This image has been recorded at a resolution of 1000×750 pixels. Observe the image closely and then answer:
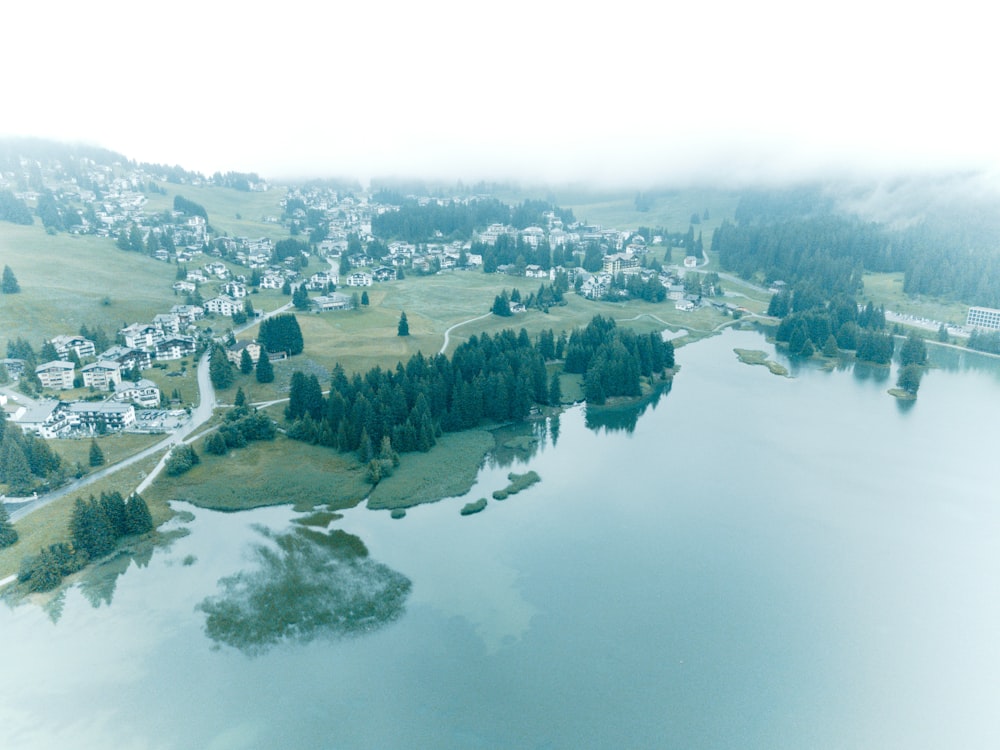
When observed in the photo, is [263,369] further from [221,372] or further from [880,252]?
[880,252]

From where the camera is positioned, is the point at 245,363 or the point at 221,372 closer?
the point at 221,372

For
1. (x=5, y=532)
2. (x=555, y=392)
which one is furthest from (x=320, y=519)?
(x=555, y=392)

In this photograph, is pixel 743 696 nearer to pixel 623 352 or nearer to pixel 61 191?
pixel 623 352

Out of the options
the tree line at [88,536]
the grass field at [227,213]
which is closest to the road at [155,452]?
the tree line at [88,536]

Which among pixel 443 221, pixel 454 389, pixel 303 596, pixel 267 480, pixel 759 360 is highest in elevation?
pixel 443 221

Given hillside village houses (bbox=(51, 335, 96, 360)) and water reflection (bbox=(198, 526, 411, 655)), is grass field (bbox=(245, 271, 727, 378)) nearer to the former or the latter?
hillside village houses (bbox=(51, 335, 96, 360))

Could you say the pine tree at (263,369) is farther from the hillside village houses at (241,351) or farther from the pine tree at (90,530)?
the pine tree at (90,530)

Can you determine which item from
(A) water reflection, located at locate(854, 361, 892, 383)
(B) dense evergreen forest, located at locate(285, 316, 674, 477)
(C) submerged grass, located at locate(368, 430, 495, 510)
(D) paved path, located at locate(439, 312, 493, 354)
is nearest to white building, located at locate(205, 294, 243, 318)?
(D) paved path, located at locate(439, 312, 493, 354)
